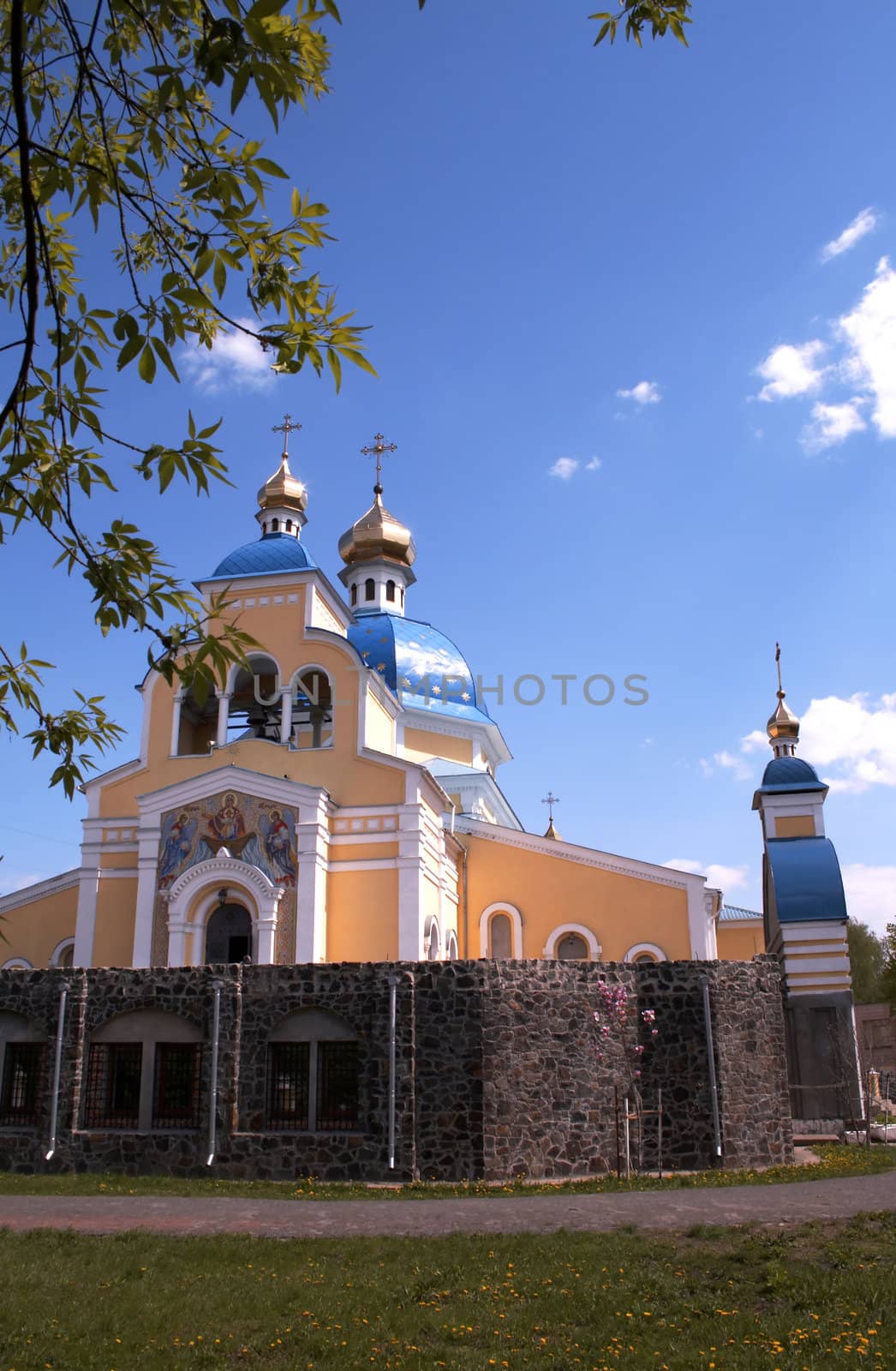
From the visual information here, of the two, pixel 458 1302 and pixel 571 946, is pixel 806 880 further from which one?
pixel 458 1302

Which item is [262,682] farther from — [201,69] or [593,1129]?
[201,69]

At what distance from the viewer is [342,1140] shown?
12.4 meters

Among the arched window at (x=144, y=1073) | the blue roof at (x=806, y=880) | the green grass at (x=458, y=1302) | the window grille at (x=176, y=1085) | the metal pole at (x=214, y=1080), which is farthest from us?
the blue roof at (x=806, y=880)

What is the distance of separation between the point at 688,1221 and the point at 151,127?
8.52m

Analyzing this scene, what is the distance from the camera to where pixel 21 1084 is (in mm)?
13695

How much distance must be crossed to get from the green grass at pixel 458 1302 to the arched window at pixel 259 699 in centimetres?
1339

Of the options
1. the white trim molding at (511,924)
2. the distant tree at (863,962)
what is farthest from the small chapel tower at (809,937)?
the distant tree at (863,962)

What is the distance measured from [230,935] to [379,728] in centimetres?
468

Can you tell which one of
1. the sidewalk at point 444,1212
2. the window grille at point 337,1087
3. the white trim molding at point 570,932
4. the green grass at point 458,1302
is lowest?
the green grass at point 458,1302

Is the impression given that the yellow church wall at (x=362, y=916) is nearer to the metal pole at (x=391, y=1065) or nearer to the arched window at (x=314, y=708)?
the arched window at (x=314, y=708)

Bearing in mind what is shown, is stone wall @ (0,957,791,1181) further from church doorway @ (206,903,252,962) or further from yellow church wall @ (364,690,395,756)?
yellow church wall @ (364,690,395,756)

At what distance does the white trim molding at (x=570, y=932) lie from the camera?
2273 cm

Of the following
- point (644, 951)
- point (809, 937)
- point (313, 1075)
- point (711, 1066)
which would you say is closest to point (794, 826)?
point (809, 937)

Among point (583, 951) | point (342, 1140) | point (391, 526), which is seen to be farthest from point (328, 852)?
point (391, 526)
